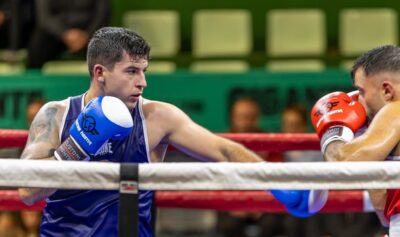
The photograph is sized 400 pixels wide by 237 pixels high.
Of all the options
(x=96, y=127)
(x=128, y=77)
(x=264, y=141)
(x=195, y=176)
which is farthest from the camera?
(x=264, y=141)

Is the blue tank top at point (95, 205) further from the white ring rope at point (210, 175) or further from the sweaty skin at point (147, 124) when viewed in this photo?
the white ring rope at point (210, 175)

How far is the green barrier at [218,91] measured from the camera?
240 inches

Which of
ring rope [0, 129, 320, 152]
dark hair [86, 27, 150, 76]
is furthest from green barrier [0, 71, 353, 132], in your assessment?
dark hair [86, 27, 150, 76]

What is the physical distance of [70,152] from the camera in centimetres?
288

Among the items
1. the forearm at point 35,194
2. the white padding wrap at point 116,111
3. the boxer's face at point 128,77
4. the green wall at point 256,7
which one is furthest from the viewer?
the green wall at point 256,7

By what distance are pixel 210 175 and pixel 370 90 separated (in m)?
0.76

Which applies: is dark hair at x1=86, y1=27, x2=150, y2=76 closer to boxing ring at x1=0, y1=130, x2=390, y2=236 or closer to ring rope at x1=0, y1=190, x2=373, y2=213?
boxing ring at x1=0, y1=130, x2=390, y2=236

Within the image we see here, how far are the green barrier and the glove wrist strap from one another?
3.21 m

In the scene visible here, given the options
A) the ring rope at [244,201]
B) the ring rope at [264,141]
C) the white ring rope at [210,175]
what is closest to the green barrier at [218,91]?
the ring rope at [244,201]

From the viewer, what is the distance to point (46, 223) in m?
3.04

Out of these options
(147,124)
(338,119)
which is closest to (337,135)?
(338,119)

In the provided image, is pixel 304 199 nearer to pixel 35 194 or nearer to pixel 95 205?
pixel 95 205

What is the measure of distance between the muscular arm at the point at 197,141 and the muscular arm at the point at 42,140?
34cm

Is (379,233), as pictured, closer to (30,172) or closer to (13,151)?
(13,151)
